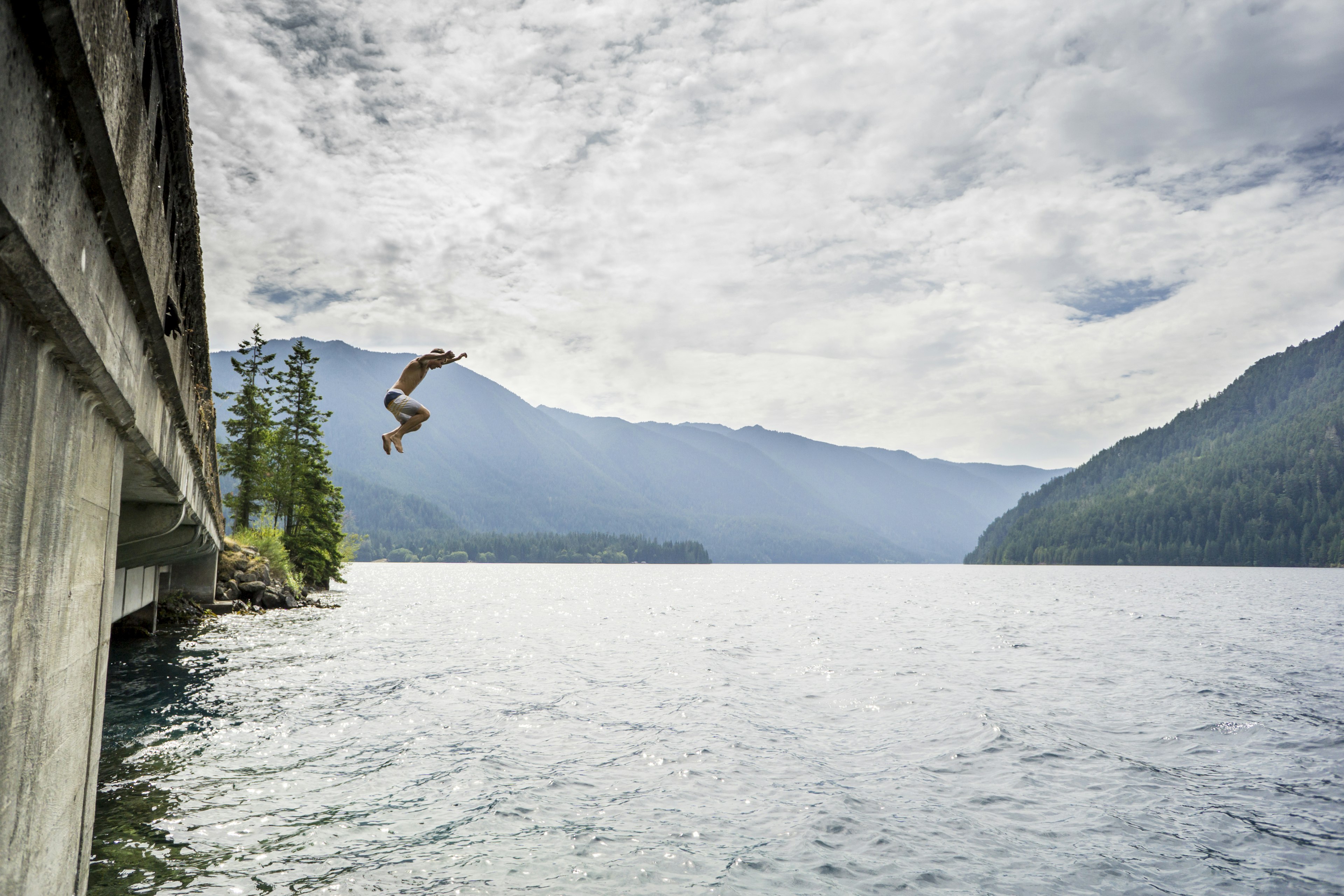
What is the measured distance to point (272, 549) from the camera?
5350 cm

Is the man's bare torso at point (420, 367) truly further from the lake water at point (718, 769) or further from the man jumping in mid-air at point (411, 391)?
the lake water at point (718, 769)

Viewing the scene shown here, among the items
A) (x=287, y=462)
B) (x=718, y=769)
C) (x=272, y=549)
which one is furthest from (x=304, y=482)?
(x=718, y=769)

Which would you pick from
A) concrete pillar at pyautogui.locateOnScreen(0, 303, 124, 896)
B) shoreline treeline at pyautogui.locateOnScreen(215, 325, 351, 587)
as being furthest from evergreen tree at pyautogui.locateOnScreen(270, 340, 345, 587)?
concrete pillar at pyautogui.locateOnScreen(0, 303, 124, 896)

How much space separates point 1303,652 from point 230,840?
4337 cm

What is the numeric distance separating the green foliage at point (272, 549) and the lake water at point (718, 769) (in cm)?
1662

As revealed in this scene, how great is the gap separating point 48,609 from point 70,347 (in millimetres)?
1710

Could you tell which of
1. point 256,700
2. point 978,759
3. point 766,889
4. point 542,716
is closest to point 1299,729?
point 978,759

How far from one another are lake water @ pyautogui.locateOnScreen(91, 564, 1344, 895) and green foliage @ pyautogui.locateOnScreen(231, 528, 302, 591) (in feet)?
54.5

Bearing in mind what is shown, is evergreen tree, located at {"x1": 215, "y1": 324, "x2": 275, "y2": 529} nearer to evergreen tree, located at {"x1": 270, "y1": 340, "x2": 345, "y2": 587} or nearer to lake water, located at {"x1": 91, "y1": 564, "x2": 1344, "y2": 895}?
evergreen tree, located at {"x1": 270, "y1": 340, "x2": 345, "y2": 587}

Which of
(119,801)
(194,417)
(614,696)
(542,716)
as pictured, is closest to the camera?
(119,801)

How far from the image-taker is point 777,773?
15508 mm

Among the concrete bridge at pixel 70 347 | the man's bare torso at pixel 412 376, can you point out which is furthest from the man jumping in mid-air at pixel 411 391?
the concrete bridge at pixel 70 347

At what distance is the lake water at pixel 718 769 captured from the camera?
34.8 feet

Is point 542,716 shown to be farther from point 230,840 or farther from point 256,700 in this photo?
point 230,840
